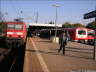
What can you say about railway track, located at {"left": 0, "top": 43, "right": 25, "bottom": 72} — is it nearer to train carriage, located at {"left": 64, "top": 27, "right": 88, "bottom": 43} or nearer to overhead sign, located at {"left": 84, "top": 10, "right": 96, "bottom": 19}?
overhead sign, located at {"left": 84, "top": 10, "right": 96, "bottom": 19}

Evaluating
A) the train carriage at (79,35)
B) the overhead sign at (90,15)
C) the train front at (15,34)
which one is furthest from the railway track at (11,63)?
the train carriage at (79,35)

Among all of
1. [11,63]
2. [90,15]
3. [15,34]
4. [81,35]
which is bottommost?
[11,63]

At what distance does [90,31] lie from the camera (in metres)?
50.3

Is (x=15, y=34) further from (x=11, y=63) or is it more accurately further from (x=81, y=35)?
(x=81, y=35)

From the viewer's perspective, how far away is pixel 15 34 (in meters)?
27.2

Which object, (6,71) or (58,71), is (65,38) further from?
(58,71)

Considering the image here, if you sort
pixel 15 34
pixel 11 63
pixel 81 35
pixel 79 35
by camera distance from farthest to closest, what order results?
pixel 81 35 < pixel 79 35 < pixel 15 34 < pixel 11 63

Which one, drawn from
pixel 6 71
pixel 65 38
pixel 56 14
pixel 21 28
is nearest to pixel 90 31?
pixel 56 14

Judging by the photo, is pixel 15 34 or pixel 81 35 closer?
pixel 15 34

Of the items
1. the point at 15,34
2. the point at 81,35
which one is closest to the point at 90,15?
the point at 15,34

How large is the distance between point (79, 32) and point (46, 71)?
38.7 metres

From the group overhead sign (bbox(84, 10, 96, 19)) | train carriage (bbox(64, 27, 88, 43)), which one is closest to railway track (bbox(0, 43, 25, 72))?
overhead sign (bbox(84, 10, 96, 19))

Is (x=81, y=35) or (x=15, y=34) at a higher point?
(x=15, y=34)

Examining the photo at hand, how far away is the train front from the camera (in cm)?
2646
